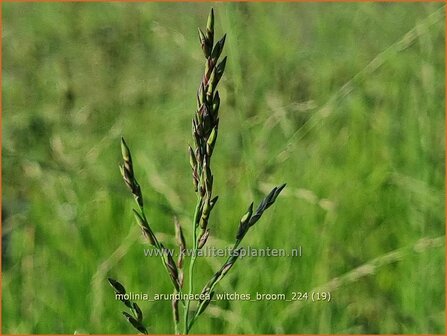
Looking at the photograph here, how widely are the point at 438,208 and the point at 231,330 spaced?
533 mm

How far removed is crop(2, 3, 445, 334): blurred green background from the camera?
4.22 feet

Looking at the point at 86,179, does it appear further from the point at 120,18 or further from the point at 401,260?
the point at 120,18

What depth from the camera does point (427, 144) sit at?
1.42m

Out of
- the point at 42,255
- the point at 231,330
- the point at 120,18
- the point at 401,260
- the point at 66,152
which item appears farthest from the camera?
the point at 120,18

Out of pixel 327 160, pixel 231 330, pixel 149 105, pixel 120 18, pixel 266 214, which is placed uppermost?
pixel 120 18

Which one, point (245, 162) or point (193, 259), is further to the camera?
point (245, 162)

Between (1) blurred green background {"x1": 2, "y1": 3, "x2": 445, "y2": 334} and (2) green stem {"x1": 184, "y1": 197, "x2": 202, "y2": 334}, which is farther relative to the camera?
(1) blurred green background {"x1": 2, "y1": 3, "x2": 445, "y2": 334}

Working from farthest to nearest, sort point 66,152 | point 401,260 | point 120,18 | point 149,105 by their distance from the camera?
point 120,18 → point 149,105 → point 66,152 → point 401,260

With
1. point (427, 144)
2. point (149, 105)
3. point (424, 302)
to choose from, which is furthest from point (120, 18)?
point (424, 302)

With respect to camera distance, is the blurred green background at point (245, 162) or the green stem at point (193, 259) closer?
the green stem at point (193, 259)

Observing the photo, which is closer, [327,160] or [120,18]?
[327,160]

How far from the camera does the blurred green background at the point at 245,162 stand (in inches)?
50.6

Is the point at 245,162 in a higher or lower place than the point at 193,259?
higher

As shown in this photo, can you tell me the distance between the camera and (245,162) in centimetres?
117
